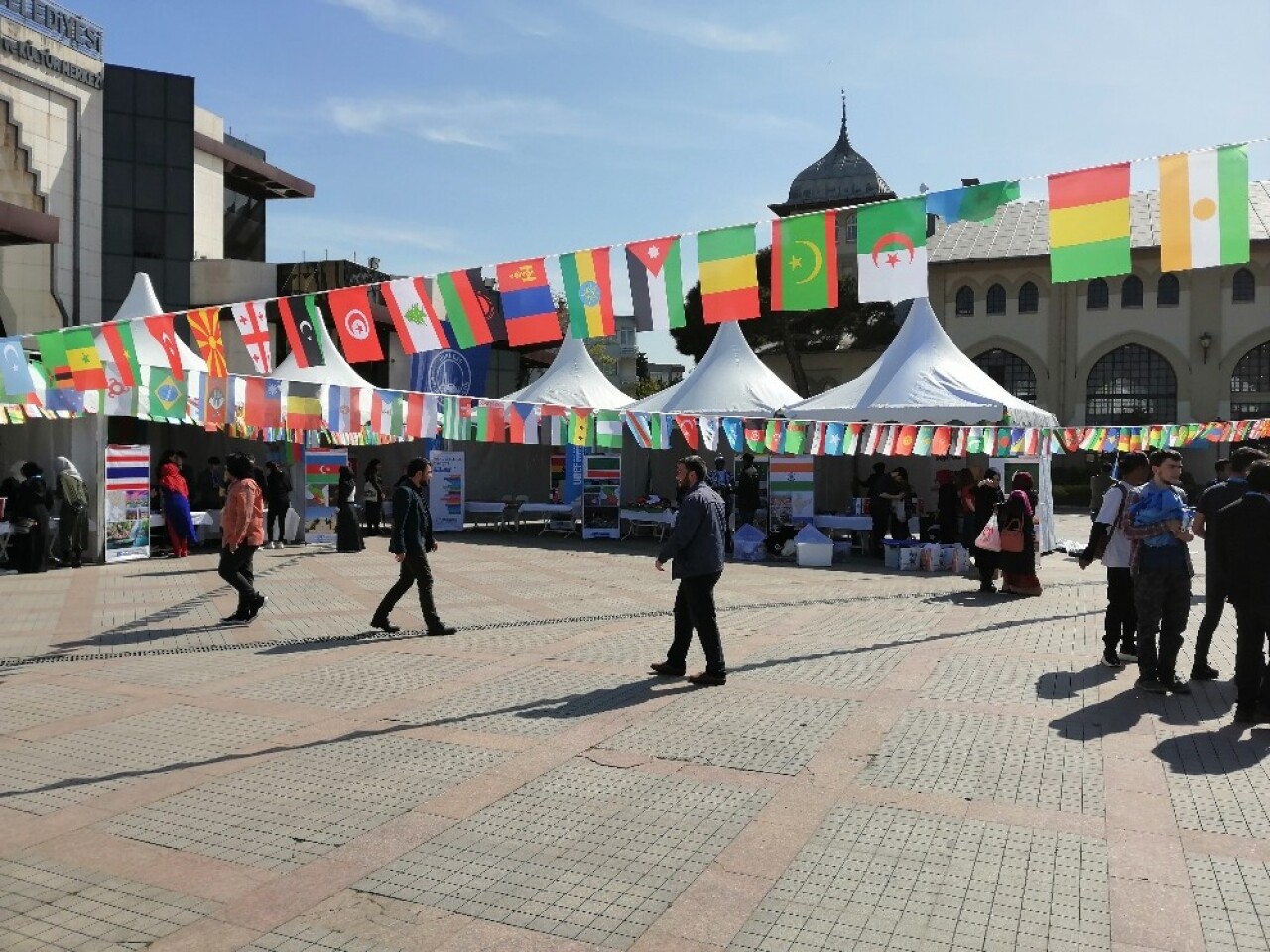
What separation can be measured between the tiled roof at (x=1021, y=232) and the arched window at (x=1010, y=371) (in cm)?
427

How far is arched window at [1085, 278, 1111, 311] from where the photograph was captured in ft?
145

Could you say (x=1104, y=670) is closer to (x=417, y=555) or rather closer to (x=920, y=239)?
(x=920, y=239)

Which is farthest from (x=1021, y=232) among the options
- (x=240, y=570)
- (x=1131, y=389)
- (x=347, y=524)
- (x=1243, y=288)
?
(x=240, y=570)

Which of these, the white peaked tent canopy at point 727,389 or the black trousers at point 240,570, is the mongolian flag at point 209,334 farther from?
the white peaked tent canopy at point 727,389

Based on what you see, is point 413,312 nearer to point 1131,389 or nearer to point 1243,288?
point 1131,389

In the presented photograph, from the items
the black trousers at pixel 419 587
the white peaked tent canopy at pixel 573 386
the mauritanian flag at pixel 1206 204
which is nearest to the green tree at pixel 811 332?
the white peaked tent canopy at pixel 573 386

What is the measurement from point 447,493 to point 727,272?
14328 mm

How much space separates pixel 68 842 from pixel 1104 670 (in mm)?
7522

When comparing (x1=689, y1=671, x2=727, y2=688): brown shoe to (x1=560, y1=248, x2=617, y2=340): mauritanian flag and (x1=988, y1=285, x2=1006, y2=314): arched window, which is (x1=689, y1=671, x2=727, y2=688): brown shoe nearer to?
(x1=560, y1=248, x2=617, y2=340): mauritanian flag

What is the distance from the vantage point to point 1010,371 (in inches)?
1828

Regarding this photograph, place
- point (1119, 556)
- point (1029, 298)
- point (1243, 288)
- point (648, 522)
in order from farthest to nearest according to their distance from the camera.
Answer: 1. point (1029, 298)
2. point (1243, 288)
3. point (648, 522)
4. point (1119, 556)

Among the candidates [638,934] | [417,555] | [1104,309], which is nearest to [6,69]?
[417,555]

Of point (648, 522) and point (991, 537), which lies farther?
point (648, 522)

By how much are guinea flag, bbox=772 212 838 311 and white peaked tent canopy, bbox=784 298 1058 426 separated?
31.2 ft
